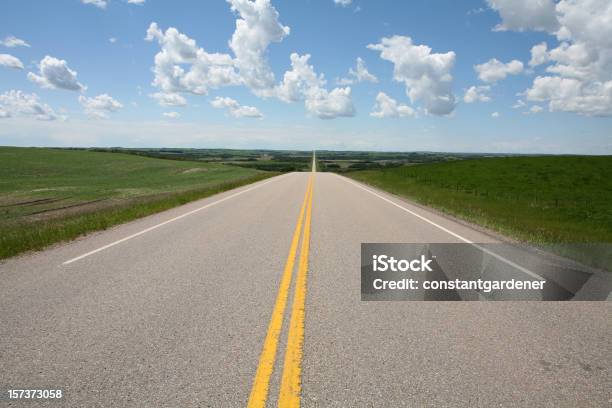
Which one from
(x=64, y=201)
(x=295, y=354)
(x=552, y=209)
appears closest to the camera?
(x=295, y=354)

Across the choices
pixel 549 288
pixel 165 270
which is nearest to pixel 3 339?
pixel 165 270

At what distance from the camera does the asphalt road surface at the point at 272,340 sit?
10.9 feet

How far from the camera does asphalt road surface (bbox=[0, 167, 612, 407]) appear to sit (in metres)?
3.32

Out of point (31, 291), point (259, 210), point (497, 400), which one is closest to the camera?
point (497, 400)

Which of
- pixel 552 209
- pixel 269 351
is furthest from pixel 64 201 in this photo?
pixel 552 209

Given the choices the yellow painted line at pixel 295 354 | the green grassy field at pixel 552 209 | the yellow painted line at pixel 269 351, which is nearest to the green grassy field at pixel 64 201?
the yellow painted line at pixel 269 351

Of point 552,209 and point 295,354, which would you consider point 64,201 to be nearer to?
point 295,354

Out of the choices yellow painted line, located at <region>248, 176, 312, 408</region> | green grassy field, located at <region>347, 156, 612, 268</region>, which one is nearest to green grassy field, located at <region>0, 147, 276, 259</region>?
yellow painted line, located at <region>248, 176, 312, 408</region>

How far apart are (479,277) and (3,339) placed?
272 inches

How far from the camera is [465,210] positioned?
53.1ft

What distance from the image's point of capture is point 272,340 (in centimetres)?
425

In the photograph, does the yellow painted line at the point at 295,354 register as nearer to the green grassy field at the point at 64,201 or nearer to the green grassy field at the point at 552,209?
the green grassy field at the point at 552,209

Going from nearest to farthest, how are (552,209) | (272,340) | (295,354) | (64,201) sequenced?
(295,354), (272,340), (552,209), (64,201)

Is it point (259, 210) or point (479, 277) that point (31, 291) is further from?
point (259, 210)
